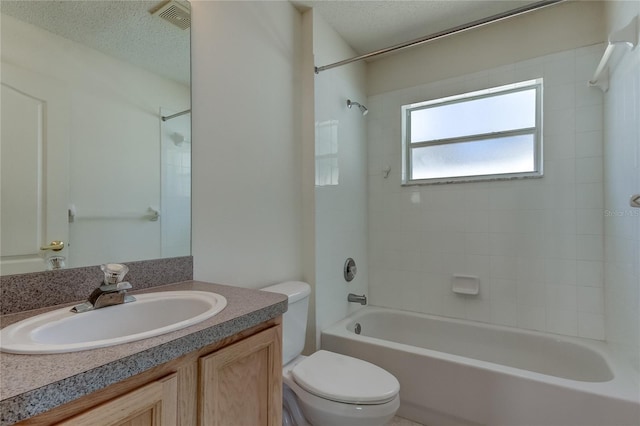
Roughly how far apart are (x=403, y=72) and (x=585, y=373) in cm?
239

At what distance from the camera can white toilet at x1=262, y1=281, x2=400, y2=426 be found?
129 cm

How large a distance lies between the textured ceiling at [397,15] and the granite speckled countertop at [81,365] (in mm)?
2012

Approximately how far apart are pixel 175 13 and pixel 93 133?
632mm

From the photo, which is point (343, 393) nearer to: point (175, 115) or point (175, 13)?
point (175, 115)

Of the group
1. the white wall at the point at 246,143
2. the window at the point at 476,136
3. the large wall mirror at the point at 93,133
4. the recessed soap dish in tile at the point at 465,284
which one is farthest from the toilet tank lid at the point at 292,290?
the window at the point at 476,136

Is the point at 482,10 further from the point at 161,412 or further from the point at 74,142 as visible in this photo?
the point at 161,412

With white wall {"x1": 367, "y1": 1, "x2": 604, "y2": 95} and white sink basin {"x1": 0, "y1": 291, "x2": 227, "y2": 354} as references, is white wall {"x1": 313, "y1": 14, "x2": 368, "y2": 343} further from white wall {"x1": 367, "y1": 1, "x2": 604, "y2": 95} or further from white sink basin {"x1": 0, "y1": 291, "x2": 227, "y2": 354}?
white sink basin {"x1": 0, "y1": 291, "x2": 227, "y2": 354}

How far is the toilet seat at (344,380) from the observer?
1.29 m

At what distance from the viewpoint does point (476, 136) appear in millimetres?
2367

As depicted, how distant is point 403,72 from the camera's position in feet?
8.44

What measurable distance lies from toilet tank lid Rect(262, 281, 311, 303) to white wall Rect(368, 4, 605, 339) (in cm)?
113

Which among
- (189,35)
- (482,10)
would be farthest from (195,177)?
(482,10)

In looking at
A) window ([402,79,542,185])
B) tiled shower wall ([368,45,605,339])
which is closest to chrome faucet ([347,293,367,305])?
tiled shower wall ([368,45,605,339])

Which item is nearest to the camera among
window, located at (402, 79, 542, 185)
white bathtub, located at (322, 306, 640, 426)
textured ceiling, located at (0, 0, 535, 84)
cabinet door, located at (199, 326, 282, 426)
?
cabinet door, located at (199, 326, 282, 426)
